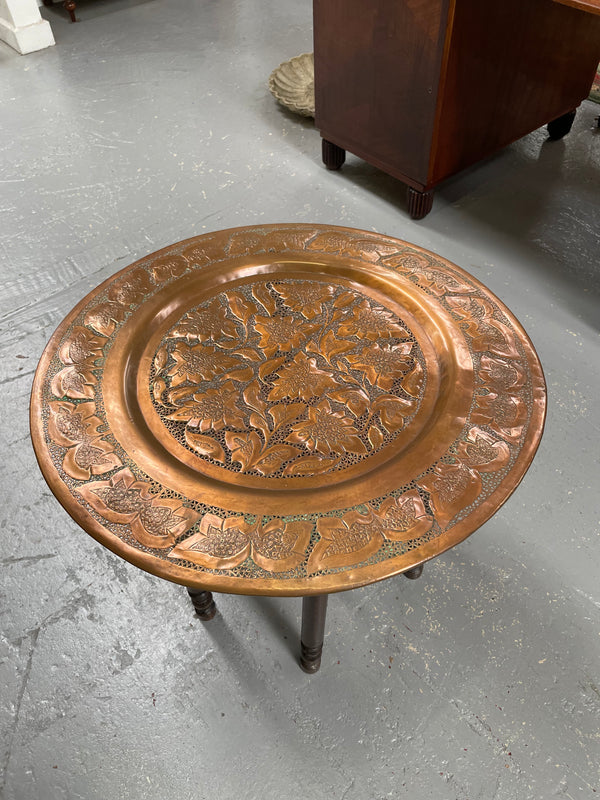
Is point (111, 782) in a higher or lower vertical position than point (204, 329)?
lower

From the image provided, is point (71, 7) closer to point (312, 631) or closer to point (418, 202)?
point (418, 202)

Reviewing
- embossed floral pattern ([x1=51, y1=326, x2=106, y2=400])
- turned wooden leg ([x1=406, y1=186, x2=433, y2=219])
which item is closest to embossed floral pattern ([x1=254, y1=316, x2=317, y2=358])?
embossed floral pattern ([x1=51, y1=326, x2=106, y2=400])

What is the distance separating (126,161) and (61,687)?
2550mm

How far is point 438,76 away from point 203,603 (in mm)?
1991

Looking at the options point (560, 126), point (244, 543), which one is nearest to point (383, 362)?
point (244, 543)

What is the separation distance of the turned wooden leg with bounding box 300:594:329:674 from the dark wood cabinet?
1940mm

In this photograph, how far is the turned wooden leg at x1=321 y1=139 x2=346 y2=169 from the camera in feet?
10.1

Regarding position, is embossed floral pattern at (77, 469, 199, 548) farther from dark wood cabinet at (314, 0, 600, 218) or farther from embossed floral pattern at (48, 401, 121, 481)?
dark wood cabinet at (314, 0, 600, 218)

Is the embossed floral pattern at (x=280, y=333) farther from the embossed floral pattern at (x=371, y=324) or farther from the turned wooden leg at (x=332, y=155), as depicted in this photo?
the turned wooden leg at (x=332, y=155)

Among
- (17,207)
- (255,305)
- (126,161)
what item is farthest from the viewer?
(126,161)

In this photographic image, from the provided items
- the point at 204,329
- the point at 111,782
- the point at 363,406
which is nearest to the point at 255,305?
the point at 204,329

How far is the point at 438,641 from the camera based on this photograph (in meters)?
1.62

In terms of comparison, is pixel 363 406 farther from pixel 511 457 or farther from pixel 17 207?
pixel 17 207

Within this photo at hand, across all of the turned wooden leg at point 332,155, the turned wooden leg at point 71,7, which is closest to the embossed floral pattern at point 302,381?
the turned wooden leg at point 332,155
